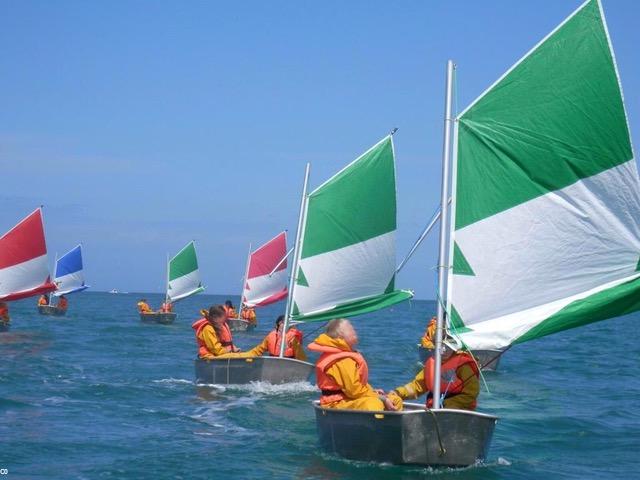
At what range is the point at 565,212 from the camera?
30.5 ft

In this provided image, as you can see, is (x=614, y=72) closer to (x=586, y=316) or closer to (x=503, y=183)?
(x=503, y=183)

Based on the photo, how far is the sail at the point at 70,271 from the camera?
59.0 meters

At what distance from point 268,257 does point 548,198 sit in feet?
107

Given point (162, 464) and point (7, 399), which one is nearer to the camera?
point (162, 464)

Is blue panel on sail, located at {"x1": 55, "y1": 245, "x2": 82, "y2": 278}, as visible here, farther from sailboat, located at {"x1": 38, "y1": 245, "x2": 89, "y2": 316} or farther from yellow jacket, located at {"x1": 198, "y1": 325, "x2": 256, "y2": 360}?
yellow jacket, located at {"x1": 198, "y1": 325, "x2": 256, "y2": 360}

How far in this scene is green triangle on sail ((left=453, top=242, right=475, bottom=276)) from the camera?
9619 millimetres

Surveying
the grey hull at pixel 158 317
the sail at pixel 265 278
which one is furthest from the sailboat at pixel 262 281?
the grey hull at pixel 158 317

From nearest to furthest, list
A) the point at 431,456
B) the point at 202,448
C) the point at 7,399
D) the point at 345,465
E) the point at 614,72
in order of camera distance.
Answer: the point at 614,72
the point at 431,456
the point at 345,465
the point at 202,448
the point at 7,399

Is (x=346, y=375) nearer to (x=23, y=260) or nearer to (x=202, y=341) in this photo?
(x=202, y=341)

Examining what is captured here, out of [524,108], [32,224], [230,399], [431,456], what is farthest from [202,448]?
Result: [32,224]

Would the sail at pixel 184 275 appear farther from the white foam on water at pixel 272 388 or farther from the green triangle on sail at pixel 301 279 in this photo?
the white foam on water at pixel 272 388

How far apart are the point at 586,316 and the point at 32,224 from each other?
24.1 m

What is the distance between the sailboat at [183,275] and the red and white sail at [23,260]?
20.6 meters

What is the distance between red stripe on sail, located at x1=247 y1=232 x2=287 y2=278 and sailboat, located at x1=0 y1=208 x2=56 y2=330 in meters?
11.6
